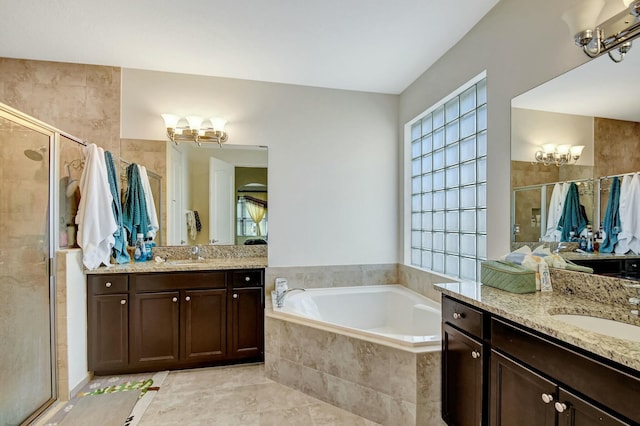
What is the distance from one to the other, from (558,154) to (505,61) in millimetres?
728

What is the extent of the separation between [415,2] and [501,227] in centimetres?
154

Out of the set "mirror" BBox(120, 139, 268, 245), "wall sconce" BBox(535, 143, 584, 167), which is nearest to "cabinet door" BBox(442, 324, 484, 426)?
"wall sconce" BBox(535, 143, 584, 167)

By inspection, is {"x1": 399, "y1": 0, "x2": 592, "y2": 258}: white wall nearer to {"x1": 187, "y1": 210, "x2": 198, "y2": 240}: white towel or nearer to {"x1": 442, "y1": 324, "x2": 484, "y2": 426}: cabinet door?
{"x1": 442, "y1": 324, "x2": 484, "y2": 426}: cabinet door

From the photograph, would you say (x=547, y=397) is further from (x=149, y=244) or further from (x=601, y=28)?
(x=149, y=244)

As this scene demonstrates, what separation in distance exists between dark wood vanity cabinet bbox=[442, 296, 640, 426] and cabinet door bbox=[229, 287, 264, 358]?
1581 millimetres

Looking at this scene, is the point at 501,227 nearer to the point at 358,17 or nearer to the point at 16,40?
the point at 358,17

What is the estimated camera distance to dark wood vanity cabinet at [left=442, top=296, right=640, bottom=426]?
2.90ft

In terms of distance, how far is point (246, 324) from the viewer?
2.67m

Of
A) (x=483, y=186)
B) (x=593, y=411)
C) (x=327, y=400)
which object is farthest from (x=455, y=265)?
(x=593, y=411)

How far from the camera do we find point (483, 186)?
7.52 feet

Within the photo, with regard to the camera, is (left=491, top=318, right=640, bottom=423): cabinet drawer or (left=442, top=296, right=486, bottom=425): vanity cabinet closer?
(left=491, top=318, right=640, bottom=423): cabinet drawer

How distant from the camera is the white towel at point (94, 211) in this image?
231 cm

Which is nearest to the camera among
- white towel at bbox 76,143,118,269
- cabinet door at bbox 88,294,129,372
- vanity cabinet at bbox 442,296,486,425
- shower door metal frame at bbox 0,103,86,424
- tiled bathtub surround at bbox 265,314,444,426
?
vanity cabinet at bbox 442,296,486,425

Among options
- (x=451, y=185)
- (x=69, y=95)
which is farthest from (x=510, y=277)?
(x=69, y=95)
